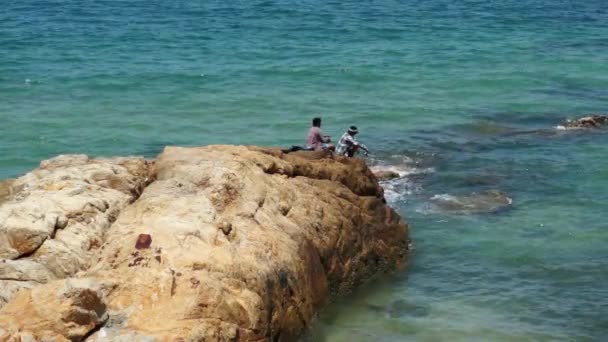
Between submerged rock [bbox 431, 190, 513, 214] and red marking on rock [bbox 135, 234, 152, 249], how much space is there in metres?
11.1

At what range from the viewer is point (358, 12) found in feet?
187

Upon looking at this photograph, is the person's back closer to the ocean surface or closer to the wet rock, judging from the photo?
the ocean surface

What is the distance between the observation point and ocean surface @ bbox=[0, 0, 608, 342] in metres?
18.0

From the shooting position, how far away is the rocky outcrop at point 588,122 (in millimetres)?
30500

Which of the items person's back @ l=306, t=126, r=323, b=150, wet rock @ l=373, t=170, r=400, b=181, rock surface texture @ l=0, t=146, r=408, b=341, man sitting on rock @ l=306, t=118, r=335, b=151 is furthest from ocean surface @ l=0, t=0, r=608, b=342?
person's back @ l=306, t=126, r=323, b=150

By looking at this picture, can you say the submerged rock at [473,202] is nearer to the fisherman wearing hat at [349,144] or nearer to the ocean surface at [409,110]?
the ocean surface at [409,110]

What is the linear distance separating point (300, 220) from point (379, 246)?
3078 mm

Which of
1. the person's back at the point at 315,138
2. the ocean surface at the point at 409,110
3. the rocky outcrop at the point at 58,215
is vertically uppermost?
the rocky outcrop at the point at 58,215

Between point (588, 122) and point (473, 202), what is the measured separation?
9157 mm

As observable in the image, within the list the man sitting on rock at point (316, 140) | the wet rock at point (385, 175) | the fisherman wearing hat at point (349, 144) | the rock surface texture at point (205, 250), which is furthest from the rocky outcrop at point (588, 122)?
the rock surface texture at point (205, 250)

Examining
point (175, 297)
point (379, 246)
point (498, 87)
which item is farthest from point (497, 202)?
point (498, 87)

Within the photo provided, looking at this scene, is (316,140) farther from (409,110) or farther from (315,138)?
(409,110)

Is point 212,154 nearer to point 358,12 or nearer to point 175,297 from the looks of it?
point 175,297

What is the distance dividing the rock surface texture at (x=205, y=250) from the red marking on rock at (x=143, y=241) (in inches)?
0.5
